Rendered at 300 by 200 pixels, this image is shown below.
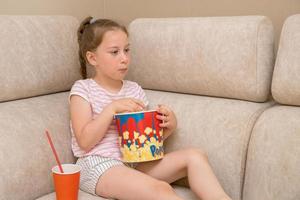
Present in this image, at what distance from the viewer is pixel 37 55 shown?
1628mm

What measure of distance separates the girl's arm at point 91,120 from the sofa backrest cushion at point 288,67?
0.49m

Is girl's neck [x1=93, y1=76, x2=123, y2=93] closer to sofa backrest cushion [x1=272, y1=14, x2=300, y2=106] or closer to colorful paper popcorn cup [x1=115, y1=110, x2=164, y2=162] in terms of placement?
colorful paper popcorn cup [x1=115, y1=110, x2=164, y2=162]

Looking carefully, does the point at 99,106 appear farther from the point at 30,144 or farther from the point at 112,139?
the point at 30,144

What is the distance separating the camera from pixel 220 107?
1587 mm

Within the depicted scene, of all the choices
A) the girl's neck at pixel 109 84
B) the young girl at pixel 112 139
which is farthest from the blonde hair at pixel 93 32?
the girl's neck at pixel 109 84

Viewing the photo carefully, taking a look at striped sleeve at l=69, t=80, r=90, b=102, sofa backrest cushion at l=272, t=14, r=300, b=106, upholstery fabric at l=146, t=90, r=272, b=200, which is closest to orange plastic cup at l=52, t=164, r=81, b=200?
striped sleeve at l=69, t=80, r=90, b=102

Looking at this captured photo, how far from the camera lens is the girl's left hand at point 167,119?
57.8 inches

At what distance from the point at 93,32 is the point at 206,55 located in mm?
438

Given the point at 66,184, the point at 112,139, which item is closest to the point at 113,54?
the point at 112,139

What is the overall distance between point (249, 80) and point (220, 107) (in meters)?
0.15

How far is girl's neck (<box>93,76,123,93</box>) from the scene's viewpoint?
165 cm

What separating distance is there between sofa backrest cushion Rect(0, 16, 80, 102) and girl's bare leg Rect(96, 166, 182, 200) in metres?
0.46

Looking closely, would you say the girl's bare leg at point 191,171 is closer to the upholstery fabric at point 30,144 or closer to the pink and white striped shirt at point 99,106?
the pink and white striped shirt at point 99,106

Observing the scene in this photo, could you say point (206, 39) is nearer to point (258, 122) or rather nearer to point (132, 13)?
point (258, 122)
